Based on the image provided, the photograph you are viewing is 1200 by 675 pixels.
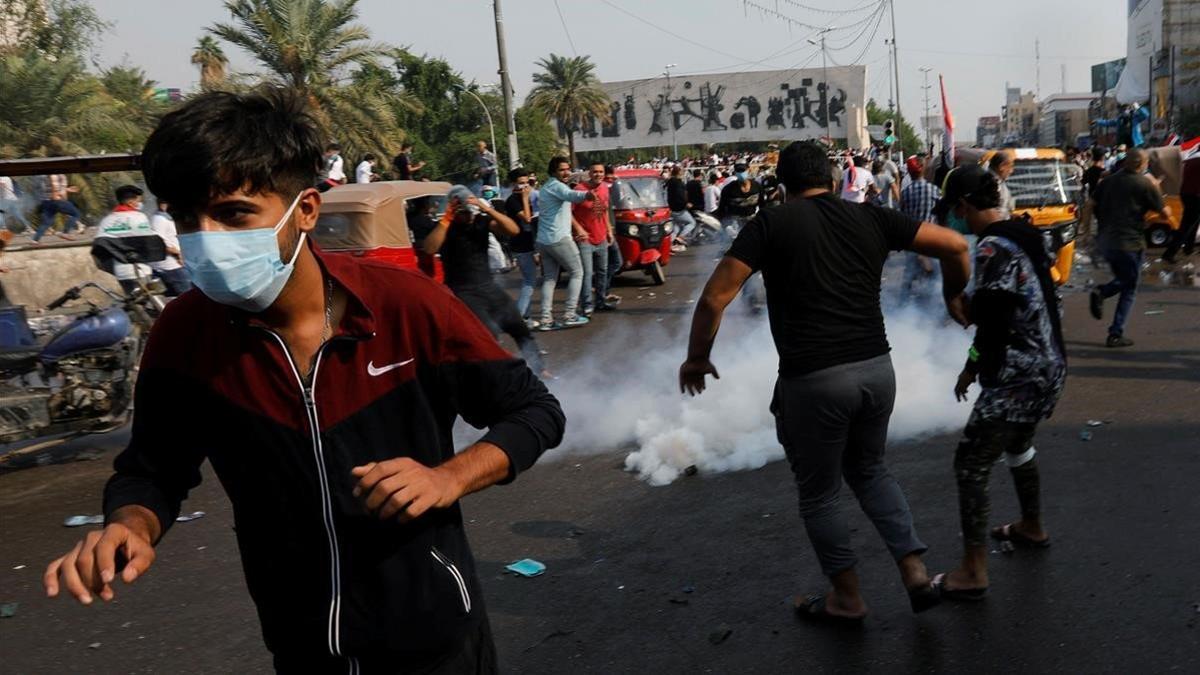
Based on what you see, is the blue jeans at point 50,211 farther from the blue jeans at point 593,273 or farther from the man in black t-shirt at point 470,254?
the man in black t-shirt at point 470,254

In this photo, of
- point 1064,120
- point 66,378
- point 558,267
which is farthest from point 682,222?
point 1064,120

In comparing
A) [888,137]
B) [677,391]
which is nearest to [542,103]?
[888,137]

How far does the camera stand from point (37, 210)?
1623 cm

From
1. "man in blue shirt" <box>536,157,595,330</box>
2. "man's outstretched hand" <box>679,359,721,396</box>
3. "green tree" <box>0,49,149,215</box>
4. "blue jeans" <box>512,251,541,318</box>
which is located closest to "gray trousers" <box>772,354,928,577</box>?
"man's outstretched hand" <box>679,359,721,396</box>

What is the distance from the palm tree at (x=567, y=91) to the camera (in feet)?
207

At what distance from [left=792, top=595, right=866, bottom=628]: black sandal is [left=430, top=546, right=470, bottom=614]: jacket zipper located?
250cm

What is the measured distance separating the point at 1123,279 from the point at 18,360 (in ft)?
29.5

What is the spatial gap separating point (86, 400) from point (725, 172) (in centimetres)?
2374

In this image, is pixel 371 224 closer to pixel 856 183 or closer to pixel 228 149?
pixel 856 183

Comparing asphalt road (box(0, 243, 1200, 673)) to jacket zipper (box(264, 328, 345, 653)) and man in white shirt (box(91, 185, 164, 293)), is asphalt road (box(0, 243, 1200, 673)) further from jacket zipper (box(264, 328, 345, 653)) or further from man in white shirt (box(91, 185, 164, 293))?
man in white shirt (box(91, 185, 164, 293))

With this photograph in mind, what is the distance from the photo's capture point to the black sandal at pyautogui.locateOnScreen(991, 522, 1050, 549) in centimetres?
479

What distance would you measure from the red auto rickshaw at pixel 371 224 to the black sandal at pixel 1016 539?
288 inches

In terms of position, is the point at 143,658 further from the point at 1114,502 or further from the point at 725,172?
the point at 725,172

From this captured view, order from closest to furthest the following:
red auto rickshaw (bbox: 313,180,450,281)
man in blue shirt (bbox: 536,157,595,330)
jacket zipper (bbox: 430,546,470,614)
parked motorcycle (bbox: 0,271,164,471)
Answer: jacket zipper (bbox: 430,546,470,614)
parked motorcycle (bbox: 0,271,164,471)
red auto rickshaw (bbox: 313,180,450,281)
man in blue shirt (bbox: 536,157,595,330)
